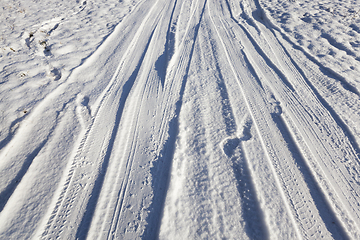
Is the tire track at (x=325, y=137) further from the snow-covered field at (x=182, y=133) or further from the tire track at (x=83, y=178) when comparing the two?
the tire track at (x=83, y=178)

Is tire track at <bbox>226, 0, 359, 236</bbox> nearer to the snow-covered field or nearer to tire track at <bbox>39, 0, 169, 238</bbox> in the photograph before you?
the snow-covered field

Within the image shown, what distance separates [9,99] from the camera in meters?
2.41

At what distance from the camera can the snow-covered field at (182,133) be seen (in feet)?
4.92

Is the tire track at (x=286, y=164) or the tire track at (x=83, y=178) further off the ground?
the tire track at (x=83, y=178)

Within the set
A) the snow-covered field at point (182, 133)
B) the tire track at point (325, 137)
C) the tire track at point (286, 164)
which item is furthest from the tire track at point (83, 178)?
the tire track at point (325, 137)

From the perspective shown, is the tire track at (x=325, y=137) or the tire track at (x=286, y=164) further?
the tire track at (x=325, y=137)

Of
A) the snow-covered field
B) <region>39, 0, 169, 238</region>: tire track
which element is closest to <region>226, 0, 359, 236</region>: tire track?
the snow-covered field

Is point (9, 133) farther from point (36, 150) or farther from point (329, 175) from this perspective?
point (329, 175)

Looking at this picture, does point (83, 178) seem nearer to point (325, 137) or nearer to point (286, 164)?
point (286, 164)

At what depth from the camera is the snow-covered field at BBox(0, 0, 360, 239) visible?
4.92ft

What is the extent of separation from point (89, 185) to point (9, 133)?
1.27m

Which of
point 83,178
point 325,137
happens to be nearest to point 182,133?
point 83,178

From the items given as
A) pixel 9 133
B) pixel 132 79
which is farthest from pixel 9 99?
pixel 132 79

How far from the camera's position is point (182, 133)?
2086 millimetres
